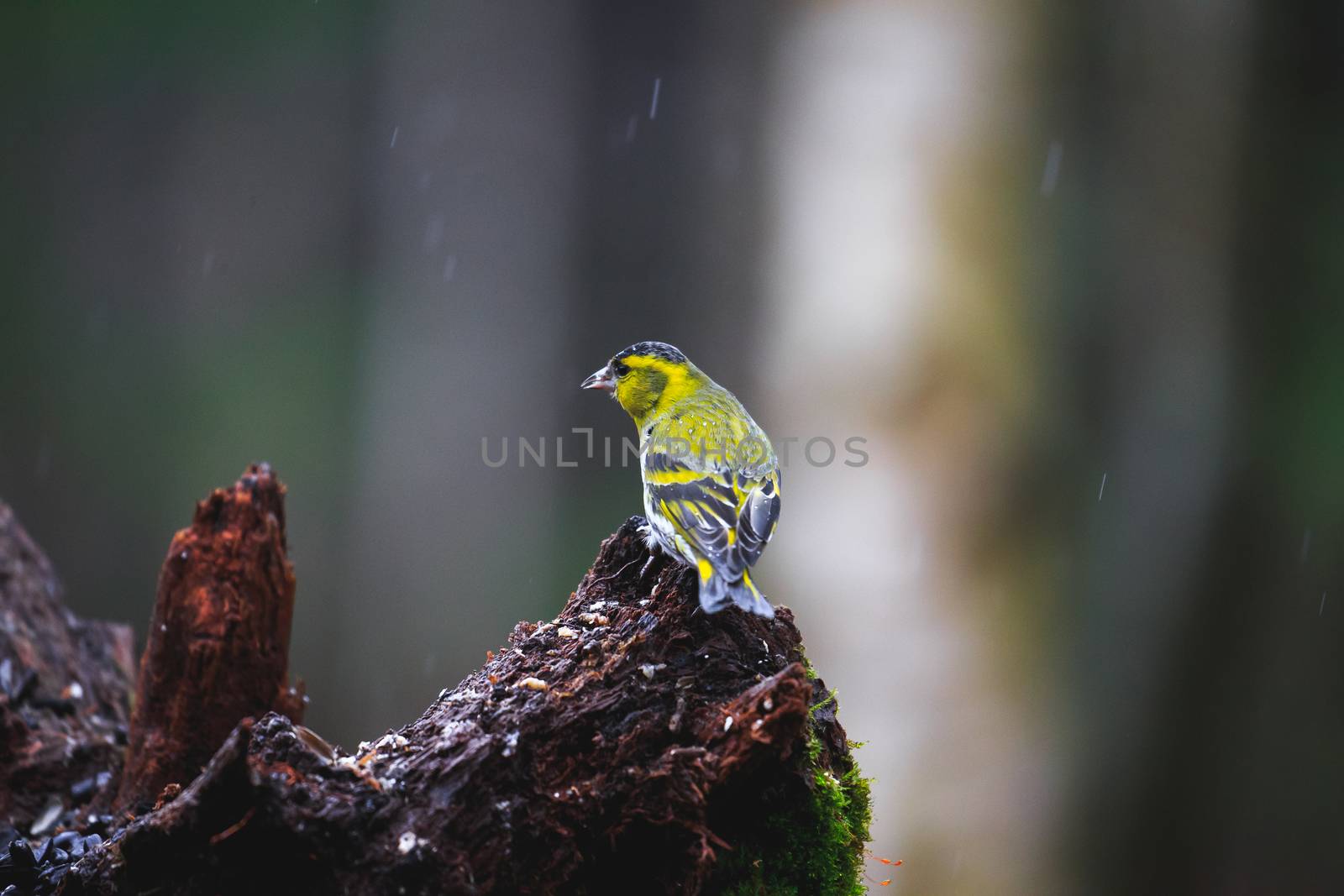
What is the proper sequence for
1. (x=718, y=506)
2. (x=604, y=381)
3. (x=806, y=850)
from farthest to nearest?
(x=604, y=381), (x=718, y=506), (x=806, y=850)

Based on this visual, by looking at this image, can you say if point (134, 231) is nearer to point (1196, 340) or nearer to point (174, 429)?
point (174, 429)

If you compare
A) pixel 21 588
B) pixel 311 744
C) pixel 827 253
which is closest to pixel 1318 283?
pixel 827 253

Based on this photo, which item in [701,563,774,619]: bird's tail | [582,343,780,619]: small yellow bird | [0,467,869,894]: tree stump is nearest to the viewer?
[0,467,869,894]: tree stump

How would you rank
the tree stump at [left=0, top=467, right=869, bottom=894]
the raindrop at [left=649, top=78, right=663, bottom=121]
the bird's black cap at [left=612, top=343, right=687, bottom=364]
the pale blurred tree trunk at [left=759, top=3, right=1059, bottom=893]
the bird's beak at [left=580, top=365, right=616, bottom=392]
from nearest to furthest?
1. the tree stump at [left=0, top=467, right=869, bottom=894]
2. the bird's black cap at [left=612, top=343, right=687, bottom=364]
3. the bird's beak at [left=580, top=365, right=616, bottom=392]
4. the pale blurred tree trunk at [left=759, top=3, right=1059, bottom=893]
5. the raindrop at [left=649, top=78, right=663, bottom=121]

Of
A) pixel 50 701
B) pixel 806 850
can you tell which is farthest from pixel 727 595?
pixel 50 701

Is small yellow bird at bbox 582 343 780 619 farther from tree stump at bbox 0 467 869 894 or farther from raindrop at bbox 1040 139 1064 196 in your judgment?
raindrop at bbox 1040 139 1064 196

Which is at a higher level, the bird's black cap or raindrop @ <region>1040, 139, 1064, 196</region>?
raindrop @ <region>1040, 139, 1064, 196</region>
